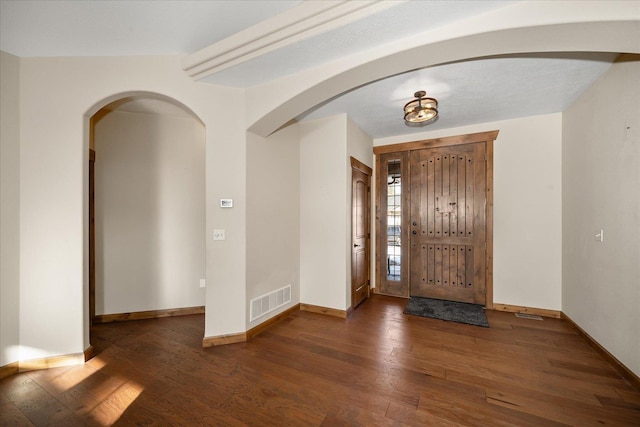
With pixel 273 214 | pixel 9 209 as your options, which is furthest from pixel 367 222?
pixel 9 209

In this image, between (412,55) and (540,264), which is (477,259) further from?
(412,55)

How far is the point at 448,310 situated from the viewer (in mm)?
3555

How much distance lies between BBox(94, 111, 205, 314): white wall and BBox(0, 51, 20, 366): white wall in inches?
39.0

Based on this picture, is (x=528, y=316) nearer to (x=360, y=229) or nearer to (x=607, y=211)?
(x=607, y=211)

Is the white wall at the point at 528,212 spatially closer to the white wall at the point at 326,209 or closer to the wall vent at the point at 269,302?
the white wall at the point at 326,209

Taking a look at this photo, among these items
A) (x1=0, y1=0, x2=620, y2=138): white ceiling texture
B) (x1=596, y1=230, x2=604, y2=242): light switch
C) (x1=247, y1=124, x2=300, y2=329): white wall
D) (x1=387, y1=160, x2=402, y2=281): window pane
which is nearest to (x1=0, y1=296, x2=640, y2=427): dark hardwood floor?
(x1=247, y1=124, x2=300, y2=329): white wall

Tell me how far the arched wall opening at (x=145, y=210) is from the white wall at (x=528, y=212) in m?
4.46

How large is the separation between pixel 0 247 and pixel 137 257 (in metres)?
1.29

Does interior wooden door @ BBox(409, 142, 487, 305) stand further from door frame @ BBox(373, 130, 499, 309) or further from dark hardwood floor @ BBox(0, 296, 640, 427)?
dark hardwood floor @ BBox(0, 296, 640, 427)

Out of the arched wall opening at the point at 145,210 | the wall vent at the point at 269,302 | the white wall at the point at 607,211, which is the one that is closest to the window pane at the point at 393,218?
the wall vent at the point at 269,302

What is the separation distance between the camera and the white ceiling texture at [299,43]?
1.75 m

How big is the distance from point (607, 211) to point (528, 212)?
3.98 ft

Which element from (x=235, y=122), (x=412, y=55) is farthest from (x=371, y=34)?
(x=235, y=122)

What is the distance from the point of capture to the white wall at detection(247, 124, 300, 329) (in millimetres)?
2822
